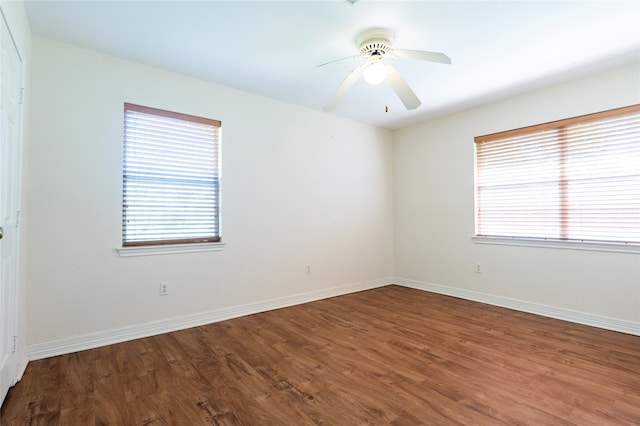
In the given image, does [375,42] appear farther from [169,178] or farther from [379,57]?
[169,178]

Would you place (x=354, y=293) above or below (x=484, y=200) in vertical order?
below

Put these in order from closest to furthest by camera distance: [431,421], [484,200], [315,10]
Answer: [431,421]
[315,10]
[484,200]

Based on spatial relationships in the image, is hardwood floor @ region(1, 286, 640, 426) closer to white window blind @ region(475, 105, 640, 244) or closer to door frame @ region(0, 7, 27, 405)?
door frame @ region(0, 7, 27, 405)

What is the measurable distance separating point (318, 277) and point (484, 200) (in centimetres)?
240

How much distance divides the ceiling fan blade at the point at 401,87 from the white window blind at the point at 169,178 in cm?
192

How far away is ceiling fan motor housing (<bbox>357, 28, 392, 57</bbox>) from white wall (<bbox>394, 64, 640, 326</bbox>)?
2234 millimetres

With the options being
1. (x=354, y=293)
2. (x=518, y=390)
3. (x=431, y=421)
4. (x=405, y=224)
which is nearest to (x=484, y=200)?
(x=405, y=224)

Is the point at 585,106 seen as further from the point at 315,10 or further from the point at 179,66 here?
the point at 179,66

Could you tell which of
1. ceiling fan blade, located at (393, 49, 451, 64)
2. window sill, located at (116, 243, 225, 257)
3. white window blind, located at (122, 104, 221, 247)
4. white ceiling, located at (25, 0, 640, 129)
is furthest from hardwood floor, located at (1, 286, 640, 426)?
white ceiling, located at (25, 0, 640, 129)

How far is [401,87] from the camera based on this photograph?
2459 millimetres

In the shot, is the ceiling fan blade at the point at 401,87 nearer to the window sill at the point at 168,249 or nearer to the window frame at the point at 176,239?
the window frame at the point at 176,239

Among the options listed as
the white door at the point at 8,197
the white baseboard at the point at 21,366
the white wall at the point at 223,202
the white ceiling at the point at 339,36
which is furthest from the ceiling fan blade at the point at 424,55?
the white baseboard at the point at 21,366

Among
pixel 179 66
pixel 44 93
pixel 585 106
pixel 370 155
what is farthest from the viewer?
pixel 370 155

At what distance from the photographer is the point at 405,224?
197 inches
